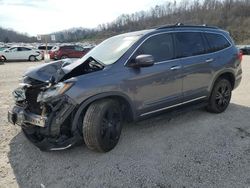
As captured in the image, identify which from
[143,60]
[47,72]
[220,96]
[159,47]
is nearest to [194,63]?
[159,47]

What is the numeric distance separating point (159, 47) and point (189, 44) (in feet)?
2.48

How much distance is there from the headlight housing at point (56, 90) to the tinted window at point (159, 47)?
1313 mm

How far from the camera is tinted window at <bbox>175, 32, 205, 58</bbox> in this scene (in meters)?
4.75

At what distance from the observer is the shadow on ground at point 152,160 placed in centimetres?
328

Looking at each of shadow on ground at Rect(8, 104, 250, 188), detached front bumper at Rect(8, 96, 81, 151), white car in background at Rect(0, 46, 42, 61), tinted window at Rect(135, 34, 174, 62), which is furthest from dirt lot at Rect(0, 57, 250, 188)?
white car in background at Rect(0, 46, 42, 61)

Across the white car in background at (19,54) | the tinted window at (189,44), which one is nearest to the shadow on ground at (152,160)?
the tinted window at (189,44)

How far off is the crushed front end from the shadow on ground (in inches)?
13.0

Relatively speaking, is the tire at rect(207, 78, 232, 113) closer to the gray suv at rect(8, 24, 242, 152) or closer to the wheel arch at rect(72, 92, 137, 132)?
the gray suv at rect(8, 24, 242, 152)

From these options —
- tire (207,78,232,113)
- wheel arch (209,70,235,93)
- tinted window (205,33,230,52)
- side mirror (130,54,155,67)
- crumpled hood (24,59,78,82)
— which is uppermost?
tinted window (205,33,230,52)

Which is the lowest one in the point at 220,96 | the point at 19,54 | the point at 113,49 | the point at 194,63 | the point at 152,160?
the point at 19,54

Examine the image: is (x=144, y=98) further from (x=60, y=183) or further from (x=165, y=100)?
(x=60, y=183)

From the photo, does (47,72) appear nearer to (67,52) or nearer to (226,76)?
(226,76)

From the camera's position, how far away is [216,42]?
5.48 metres

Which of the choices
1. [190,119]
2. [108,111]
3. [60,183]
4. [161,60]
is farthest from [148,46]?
[60,183]
